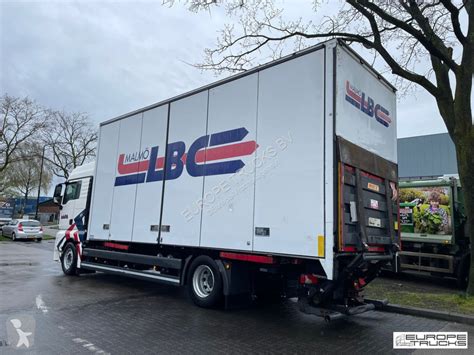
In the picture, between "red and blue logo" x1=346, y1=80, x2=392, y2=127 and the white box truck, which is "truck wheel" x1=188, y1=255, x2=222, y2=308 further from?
"red and blue logo" x1=346, y1=80, x2=392, y2=127

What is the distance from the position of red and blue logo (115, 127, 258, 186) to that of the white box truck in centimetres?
2

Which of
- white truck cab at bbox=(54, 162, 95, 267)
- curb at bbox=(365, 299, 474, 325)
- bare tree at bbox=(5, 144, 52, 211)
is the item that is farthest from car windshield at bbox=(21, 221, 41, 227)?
curb at bbox=(365, 299, 474, 325)

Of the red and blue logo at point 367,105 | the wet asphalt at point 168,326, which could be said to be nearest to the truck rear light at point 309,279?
the wet asphalt at point 168,326

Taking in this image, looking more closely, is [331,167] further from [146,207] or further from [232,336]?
[146,207]

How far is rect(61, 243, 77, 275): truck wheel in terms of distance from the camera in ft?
36.9

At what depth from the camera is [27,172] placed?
50406mm

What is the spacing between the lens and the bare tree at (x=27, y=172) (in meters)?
31.4

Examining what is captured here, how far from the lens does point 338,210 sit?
539 centimetres

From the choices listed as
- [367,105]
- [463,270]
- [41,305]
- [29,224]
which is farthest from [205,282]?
[29,224]

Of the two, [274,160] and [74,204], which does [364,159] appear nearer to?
[274,160]

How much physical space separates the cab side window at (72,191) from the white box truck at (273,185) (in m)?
2.91

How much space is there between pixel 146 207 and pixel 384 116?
17.3 ft

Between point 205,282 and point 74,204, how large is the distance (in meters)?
5.89

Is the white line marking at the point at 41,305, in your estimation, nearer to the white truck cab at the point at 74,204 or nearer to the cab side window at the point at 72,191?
the white truck cab at the point at 74,204
